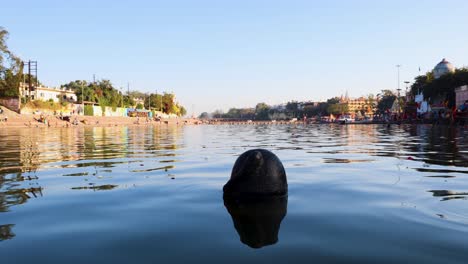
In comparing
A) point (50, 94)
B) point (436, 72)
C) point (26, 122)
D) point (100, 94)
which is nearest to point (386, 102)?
point (436, 72)

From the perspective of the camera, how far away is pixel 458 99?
246ft

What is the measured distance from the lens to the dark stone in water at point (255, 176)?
7.12m

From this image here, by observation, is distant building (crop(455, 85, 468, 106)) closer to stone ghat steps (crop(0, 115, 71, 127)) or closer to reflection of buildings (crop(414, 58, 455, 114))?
reflection of buildings (crop(414, 58, 455, 114))

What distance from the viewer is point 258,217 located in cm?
594

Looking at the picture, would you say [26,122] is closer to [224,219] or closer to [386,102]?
[224,219]

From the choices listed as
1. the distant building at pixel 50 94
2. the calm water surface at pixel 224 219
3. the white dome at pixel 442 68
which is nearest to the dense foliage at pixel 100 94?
the distant building at pixel 50 94

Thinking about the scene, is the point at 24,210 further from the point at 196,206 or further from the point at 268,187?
the point at 268,187

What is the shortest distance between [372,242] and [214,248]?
1.79 meters

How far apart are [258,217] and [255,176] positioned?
132cm

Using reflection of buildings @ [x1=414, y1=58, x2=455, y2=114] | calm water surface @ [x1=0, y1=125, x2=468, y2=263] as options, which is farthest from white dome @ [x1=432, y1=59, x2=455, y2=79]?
calm water surface @ [x1=0, y1=125, x2=468, y2=263]

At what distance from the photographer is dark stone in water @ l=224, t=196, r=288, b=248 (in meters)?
4.95

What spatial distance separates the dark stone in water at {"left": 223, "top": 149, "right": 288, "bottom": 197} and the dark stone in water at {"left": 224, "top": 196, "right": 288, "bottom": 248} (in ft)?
0.48

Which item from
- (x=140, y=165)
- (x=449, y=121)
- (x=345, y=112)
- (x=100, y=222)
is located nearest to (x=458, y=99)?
(x=449, y=121)

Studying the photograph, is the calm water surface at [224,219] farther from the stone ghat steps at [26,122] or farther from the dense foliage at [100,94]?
the dense foliage at [100,94]
